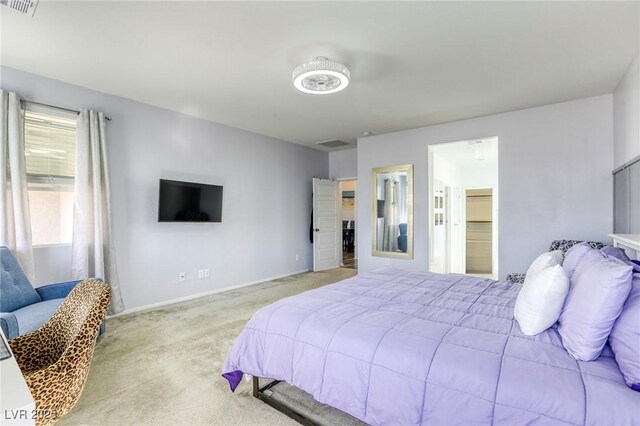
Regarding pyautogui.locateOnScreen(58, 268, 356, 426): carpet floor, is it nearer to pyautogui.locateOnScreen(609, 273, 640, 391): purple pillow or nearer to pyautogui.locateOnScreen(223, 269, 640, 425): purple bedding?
pyautogui.locateOnScreen(223, 269, 640, 425): purple bedding

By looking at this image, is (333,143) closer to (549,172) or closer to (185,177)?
(185,177)

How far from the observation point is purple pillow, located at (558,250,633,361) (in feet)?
4.08

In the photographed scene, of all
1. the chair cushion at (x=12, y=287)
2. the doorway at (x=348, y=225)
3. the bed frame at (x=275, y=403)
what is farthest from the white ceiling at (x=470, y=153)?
the chair cushion at (x=12, y=287)

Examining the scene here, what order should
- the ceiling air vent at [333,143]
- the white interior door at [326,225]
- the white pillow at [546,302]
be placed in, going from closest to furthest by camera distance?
1. the white pillow at [546,302]
2. the ceiling air vent at [333,143]
3. the white interior door at [326,225]

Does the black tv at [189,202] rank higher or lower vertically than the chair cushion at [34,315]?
higher

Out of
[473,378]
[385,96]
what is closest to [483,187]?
[385,96]

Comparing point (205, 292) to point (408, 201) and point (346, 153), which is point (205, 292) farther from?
point (346, 153)

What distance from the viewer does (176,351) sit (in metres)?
2.78

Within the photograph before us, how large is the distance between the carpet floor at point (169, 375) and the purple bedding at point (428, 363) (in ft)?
0.79

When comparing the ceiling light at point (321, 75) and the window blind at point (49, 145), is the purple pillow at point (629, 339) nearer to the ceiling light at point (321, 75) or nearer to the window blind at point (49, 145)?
the ceiling light at point (321, 75)

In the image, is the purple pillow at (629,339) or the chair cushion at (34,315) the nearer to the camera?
the purple pillow at (629,339)

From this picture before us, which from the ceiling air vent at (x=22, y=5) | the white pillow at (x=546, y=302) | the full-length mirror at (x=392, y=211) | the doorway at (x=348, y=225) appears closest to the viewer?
the white pillow at (x=546, y=302)

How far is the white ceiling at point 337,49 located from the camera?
7.00 ft

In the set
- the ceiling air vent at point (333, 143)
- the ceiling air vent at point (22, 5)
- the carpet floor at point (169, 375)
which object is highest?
the ceiling air vent at point (333, 143)
